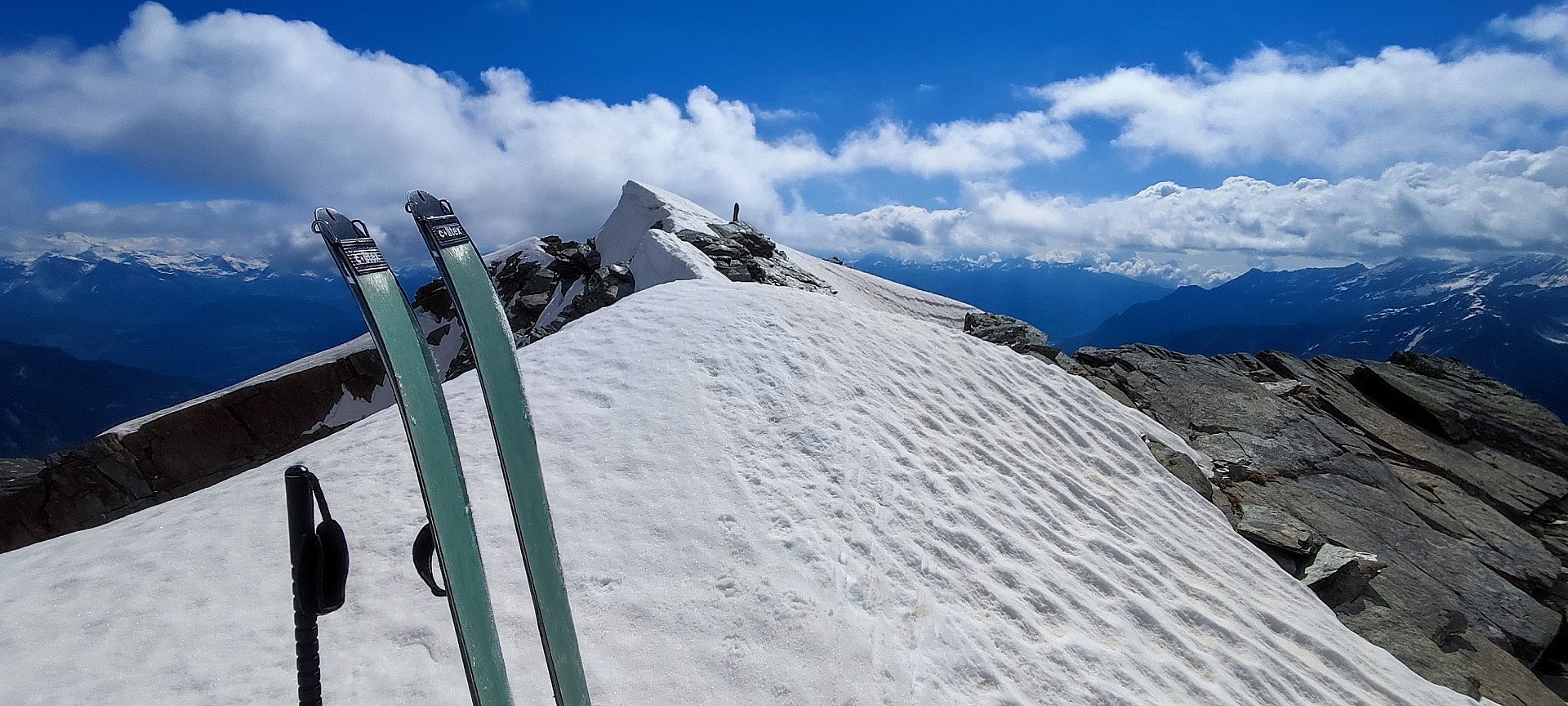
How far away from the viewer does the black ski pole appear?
2250 millimetres

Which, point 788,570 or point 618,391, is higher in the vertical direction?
point 618,391

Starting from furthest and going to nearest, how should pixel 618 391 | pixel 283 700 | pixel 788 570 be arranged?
pixel 618 391 → pixel 788 570 → pixel 283 700

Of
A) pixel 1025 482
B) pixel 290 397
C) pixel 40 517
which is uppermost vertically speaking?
pixel 1025 482

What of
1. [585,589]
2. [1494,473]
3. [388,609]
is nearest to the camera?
[388,609]

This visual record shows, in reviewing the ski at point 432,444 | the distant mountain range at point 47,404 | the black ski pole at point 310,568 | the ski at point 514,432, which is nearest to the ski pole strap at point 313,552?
the black ski pole at point 310,568

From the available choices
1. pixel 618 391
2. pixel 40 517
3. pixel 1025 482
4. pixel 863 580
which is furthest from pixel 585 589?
pixel 40 517

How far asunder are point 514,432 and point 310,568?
2.51 ft

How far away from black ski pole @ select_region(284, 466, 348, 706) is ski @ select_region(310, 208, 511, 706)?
30cm

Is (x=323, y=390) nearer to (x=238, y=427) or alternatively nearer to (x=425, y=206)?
(x=238, y=427)

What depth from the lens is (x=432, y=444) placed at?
2322 mm

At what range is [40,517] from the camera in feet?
50.1

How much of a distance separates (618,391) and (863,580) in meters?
3.30

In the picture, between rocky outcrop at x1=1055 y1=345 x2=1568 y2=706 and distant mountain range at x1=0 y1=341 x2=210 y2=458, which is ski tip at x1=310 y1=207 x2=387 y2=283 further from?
distant mountain range at x1=0 y1=341 x2=210 y2=458

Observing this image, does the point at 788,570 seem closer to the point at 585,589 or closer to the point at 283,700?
the point at 585,589
